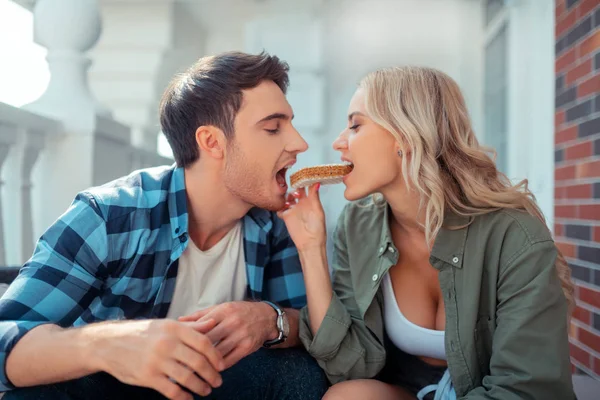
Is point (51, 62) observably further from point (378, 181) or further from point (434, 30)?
point (434, 30)

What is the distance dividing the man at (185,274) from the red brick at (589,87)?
124cm

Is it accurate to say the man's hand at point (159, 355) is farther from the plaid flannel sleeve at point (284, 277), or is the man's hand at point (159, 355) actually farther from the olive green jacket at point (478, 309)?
the plaid flannel sleeve at point (284, 277)

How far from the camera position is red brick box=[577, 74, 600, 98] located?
241cm

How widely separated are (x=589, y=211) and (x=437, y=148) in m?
0.98

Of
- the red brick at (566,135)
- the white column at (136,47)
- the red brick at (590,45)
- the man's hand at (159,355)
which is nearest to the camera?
the man's hand at (159,355)

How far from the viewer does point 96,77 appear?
22.6 feet

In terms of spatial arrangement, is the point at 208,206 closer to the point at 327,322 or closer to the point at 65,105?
the point at 327,322

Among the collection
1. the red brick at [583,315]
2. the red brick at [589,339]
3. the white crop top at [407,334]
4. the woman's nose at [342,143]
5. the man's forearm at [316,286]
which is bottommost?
the red brick at [589,339]

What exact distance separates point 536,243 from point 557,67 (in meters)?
1.50

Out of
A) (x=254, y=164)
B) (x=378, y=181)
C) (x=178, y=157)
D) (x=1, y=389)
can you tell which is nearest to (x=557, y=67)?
(x=378, y=181)

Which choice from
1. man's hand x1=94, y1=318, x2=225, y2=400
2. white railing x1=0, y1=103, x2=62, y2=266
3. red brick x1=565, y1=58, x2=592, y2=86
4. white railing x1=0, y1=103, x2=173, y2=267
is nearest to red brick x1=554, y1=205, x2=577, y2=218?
red brick x1=565, y1=58, x2=592, y2=86

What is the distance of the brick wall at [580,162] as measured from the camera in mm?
2463

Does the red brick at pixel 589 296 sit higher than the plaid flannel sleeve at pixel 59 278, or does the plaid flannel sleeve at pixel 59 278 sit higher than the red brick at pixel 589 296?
the plaid flannel sleeve at pixel 59 278

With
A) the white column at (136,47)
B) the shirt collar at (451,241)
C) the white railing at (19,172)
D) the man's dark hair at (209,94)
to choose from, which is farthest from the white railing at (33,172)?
the white column at (136,47)
